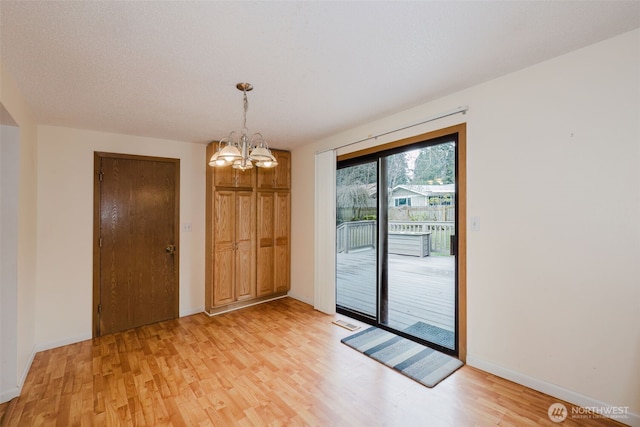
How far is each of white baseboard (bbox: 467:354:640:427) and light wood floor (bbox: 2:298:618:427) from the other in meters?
0.06

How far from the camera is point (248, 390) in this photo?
7.50 ft

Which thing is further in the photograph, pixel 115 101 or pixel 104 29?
pixel 115 101

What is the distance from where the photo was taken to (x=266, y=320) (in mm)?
3785

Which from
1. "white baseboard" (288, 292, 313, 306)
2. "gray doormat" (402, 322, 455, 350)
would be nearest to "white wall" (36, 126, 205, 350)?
"white baseboard" (288, 292, 313, 306)

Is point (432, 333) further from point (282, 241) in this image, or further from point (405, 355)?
point (282, 241)

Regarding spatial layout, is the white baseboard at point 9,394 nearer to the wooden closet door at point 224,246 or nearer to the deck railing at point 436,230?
the wooden closet door at point 224,246

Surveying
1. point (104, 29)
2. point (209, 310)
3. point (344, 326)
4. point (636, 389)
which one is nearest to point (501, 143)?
point (636, 389)

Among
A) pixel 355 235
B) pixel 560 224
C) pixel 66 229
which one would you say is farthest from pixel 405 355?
pixel 66 229

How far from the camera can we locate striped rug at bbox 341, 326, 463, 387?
244 cm

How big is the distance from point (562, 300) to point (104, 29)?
3508 mm

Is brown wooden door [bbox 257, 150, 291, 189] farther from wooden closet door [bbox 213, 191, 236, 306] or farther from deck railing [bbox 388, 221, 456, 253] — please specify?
deck railing [bbox 388, 221, 456, 253]

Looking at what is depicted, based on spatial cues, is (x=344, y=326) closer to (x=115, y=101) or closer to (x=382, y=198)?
(x=382, y=198)

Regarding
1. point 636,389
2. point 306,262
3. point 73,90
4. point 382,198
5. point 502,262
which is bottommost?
point 636,389

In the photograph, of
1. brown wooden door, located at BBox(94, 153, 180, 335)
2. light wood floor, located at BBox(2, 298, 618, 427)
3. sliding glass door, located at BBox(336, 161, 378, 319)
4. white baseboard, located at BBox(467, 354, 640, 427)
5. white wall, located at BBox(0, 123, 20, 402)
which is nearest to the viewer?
white baseboard, located at BBox(467, 354, 640, 427)
